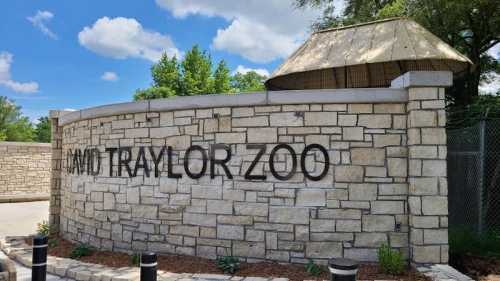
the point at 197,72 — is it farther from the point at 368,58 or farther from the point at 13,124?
the point at 13,124

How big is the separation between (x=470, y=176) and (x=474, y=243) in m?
1.19

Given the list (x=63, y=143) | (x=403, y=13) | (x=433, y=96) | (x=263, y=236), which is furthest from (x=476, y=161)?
(x=63, y=143)

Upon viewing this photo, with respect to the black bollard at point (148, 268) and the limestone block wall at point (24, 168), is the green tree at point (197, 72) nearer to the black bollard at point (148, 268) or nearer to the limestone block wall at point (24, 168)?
the limestone block wall at point (24, 168)

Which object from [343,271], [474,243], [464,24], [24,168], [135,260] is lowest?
[135,260]

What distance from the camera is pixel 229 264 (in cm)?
606

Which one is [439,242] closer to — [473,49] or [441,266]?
[441,266]

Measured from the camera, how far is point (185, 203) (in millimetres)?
6738

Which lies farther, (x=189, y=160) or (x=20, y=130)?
(x=20, y=130)

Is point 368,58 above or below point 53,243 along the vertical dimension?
above

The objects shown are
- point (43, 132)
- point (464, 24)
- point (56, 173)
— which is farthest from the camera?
point (43, 132)

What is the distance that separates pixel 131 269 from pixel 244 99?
3069 mm

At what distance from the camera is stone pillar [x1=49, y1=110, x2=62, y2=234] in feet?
32.0

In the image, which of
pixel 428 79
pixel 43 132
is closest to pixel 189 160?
pixel 428 79

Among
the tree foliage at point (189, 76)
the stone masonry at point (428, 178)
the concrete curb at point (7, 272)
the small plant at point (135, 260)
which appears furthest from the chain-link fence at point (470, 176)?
the tree foliage at point (189, 76)
